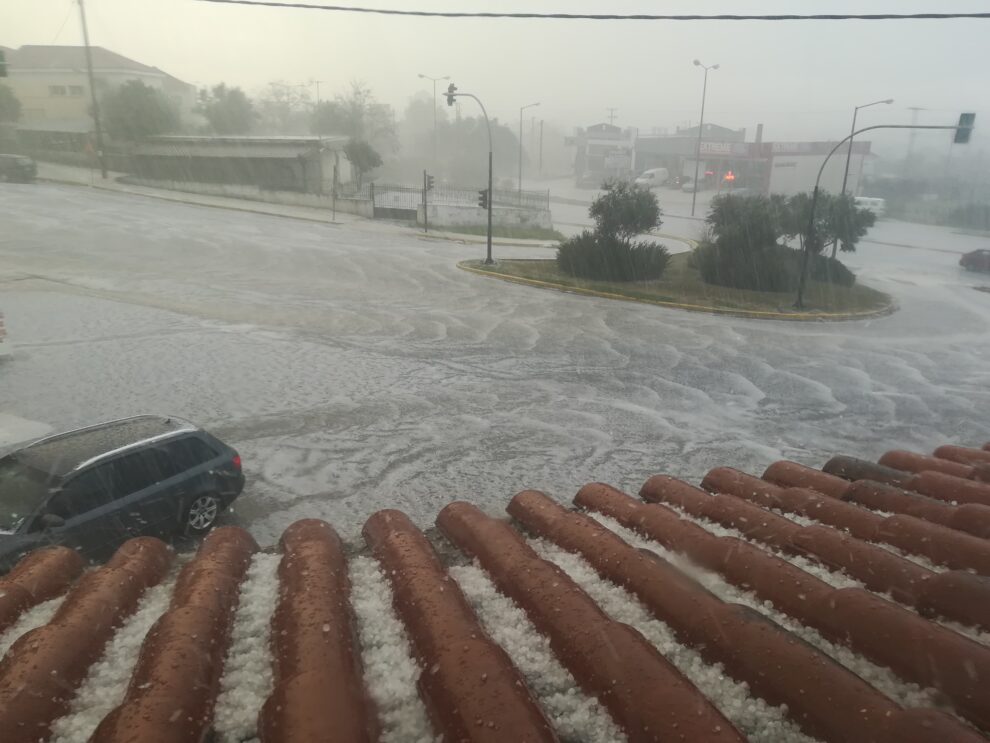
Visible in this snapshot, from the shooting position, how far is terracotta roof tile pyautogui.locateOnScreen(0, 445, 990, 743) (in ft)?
6.89

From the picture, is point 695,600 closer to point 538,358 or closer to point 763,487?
point 763,487

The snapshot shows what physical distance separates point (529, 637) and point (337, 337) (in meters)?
14.4

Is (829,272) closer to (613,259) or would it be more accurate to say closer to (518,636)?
(613,259)

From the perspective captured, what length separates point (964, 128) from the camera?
2312 centimetres

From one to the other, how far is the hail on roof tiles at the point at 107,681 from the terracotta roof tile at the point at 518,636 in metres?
0.01

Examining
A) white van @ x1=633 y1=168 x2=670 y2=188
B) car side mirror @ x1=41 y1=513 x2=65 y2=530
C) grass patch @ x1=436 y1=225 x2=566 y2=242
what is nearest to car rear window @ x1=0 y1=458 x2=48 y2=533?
car side mirror @ x1=41 y1=513 x2=65 y2=530

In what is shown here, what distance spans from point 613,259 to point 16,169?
4060cm

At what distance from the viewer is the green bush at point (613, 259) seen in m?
28.3

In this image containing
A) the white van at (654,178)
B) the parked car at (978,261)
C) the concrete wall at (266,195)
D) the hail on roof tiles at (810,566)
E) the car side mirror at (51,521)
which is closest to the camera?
the hail on roof tiles at (810,566)

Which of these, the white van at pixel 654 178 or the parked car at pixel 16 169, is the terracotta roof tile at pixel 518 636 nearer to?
the parked car at pixel 16 169

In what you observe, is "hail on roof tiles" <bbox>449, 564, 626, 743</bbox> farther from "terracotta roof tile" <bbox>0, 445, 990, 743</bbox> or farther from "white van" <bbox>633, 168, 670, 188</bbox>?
"white van" <bbox>633, 168, 670, 188</bbox>

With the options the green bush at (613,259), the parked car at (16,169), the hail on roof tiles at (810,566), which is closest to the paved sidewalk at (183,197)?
the parked car at (16,169)

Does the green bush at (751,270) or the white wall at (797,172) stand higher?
the white wall at (797,172)

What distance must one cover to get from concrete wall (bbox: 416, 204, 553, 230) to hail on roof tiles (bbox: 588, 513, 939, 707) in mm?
42490
